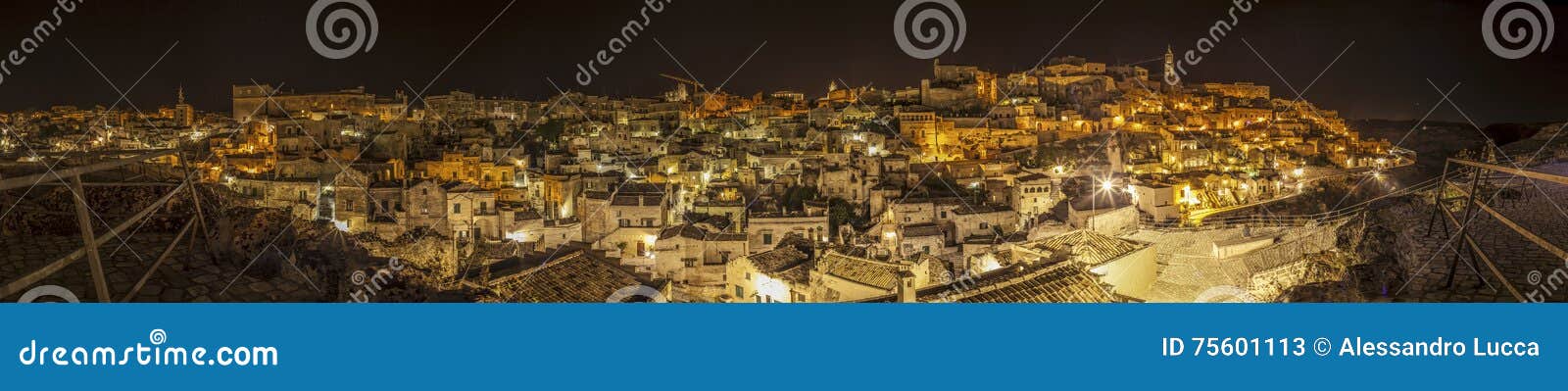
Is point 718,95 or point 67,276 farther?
point 718,95

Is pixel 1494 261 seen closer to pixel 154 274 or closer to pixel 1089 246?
pixel 1089 246

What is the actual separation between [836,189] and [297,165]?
29.5 feet

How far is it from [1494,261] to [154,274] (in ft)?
19.2

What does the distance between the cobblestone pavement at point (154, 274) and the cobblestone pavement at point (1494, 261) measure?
4.90 metres

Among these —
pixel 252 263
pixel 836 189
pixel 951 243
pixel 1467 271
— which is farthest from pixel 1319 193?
pixel 252 263

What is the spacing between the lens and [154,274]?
3.14 m

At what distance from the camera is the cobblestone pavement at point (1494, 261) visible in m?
3.41

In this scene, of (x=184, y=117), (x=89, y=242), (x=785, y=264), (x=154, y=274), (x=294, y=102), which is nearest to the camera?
(x=89, y=242)

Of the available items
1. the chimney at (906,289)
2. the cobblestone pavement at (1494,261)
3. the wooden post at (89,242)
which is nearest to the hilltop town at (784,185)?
the chimney at (906,289)

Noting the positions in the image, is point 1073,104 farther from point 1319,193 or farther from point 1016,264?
point 1016,264

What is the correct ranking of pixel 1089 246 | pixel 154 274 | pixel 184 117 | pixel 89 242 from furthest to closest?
1. pixel 184 117
2. pixel 1089 246
3. pixel 154 274
4. pixel 89 242

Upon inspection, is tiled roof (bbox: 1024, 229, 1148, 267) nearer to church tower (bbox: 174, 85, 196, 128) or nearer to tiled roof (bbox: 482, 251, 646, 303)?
tiled roof (bbox: 482, 251, 646, 303)

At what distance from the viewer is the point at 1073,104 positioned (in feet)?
73.0

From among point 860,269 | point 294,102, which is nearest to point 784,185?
point 860,269
